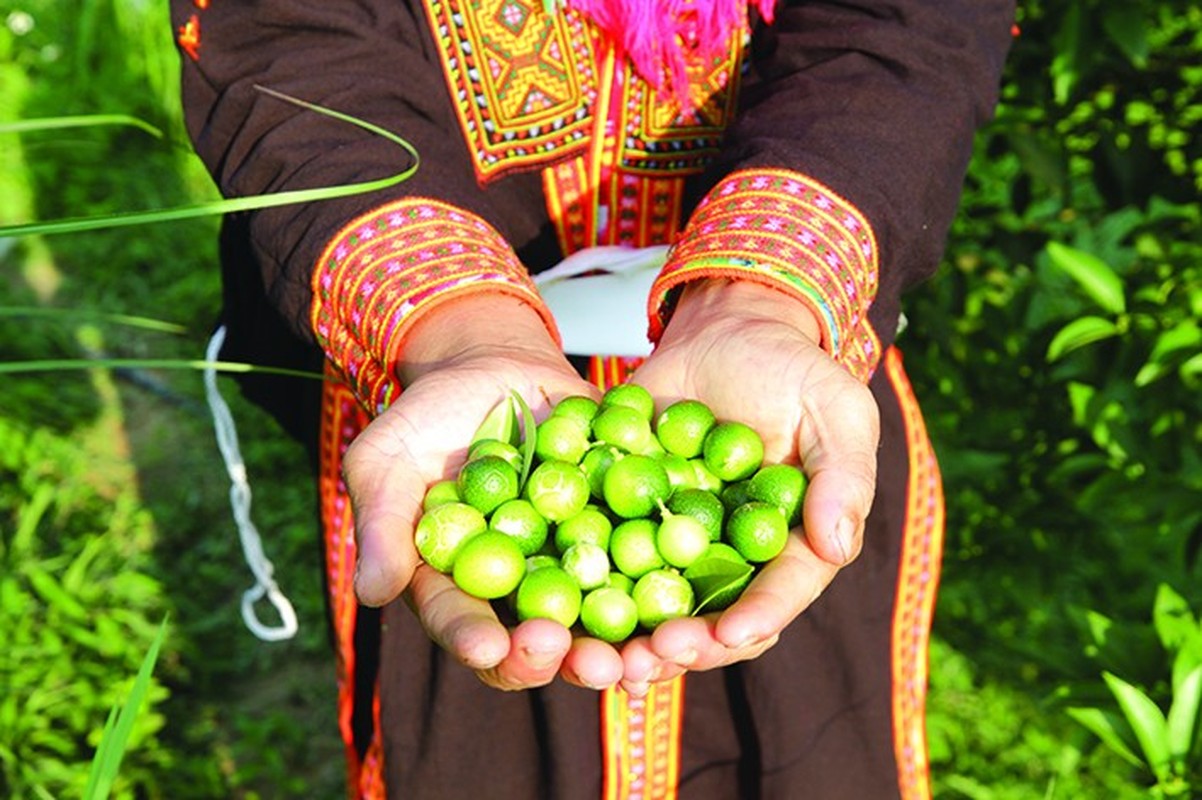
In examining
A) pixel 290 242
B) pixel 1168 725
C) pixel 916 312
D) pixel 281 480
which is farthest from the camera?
pixel 281 480

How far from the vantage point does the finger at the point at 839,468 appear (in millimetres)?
1328

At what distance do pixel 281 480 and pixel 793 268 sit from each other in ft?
8.92

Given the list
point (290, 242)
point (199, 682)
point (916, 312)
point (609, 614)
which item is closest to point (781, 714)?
point (609, 614)

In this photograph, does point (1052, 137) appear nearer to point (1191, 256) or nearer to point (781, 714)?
point (1191, 256)

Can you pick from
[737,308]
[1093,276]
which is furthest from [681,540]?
[1093,276]

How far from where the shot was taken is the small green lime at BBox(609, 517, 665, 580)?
153cm

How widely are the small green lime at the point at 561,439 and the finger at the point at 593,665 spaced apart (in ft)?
1.00

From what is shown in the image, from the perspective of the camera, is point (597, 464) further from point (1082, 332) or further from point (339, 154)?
point (1082, 332)

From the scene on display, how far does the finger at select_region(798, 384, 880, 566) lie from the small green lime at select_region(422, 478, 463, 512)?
0.40 meters

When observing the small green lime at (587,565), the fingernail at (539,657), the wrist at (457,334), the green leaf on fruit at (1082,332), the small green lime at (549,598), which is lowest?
the green leaf on fruit at (1082,332)

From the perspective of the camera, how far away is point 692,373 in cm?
158

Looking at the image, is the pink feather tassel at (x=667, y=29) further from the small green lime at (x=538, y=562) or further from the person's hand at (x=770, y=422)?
the small green lime at (x=538, y=562)

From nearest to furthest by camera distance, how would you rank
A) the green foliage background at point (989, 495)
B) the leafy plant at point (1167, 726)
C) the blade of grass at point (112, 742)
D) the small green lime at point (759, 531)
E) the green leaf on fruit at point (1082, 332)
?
1. the blade of grass at point (112, 742)
2. the small green lime at point (759, 531)
3. the leafy plant at point (1167, 726)
4. the green leaf on fruit at point (1082, 332)
5. the green foliage background at point (989, 495)

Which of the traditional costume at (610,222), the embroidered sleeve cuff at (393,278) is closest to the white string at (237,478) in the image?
the traditional costume at (610,222)
